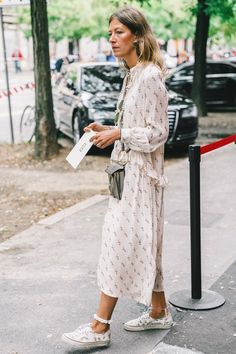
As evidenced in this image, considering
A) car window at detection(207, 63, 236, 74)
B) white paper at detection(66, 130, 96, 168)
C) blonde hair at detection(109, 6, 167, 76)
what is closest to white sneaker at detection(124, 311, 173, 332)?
white paper at detection(66, 130, 96, 168)

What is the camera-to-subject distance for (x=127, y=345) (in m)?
3.69

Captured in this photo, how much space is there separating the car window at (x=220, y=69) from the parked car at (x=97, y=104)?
823 centimetres

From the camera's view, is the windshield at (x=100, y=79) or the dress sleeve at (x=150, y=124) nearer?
the dress sleeve at (x=150, y=124)

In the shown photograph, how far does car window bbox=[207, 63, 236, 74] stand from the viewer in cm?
1977

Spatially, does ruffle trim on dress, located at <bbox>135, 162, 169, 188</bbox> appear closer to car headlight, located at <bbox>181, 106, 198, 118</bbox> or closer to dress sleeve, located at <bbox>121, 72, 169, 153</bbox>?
dress sleeve, located at <bbox>121, 72, 169, 153</bbox>

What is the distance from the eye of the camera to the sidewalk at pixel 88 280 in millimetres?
3740

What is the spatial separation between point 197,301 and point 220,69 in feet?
54.1

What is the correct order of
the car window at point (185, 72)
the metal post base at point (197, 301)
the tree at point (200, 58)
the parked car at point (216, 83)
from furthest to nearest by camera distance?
the car window at point (185, 72), the parked car at point (216, 83), the tree at point (200, 58), the metal post base at point (197, 301)

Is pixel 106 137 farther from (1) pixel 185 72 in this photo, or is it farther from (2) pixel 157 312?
(1) pixel 185 72

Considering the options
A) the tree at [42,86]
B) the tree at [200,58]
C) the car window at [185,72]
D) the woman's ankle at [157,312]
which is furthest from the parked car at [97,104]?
the car window at [185,72]

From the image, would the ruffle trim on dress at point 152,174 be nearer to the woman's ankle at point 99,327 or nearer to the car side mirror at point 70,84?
the woman's ankle at point 99,327

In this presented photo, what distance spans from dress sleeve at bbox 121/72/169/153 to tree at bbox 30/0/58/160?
693 centimetres

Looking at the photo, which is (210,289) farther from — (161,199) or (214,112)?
(214,112)

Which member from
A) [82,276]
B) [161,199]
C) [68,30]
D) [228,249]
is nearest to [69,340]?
[161,199]
